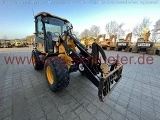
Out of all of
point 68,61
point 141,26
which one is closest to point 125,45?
point 68,61

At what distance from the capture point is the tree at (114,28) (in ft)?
141

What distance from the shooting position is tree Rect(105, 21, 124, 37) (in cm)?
4284

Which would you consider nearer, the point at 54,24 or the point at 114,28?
the point at 54,24

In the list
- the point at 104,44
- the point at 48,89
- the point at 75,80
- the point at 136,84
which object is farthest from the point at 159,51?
the point at 48,89

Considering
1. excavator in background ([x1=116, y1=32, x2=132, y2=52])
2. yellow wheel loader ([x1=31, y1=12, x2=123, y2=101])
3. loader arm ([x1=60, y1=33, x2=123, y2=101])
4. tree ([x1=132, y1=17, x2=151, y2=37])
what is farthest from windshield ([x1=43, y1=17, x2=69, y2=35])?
tree ([x1=132, y1=17, x2=151, y2=37])

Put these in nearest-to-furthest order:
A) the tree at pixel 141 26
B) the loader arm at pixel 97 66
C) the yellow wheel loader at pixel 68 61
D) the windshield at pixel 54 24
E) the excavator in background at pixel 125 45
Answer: the loader arm at pixel 97 66
the yellow wheel loader at pixel 68 61
the windshield at pixel 54 24
the excavator in background at pixel 125 45
the tree at pixel 141 26

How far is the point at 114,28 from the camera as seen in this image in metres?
44.4

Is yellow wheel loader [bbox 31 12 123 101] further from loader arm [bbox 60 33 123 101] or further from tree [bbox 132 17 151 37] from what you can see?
tree [bbox 132 17 151 37]

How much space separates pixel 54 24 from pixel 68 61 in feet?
5.53

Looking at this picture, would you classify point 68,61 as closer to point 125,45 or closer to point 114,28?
point 125,45

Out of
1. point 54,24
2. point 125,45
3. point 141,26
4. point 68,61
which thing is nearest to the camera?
point 68,61

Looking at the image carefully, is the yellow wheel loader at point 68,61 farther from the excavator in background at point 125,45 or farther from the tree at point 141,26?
the tree at point 141,26

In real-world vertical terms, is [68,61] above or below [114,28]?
below

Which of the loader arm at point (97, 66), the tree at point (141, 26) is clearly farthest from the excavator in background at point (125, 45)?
the tree at point (141, 26)
